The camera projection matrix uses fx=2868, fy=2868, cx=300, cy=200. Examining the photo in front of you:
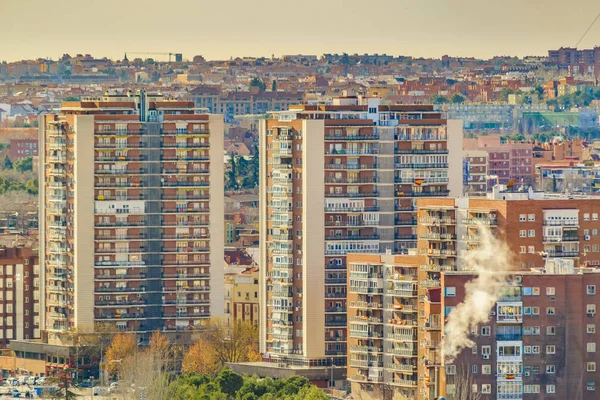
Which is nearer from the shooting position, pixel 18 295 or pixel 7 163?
pixel 18 295

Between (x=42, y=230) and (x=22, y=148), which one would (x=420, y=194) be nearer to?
(x=42, y=230)

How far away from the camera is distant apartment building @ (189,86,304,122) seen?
182000mm

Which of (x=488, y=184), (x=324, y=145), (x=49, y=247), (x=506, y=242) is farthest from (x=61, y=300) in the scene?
(x=488, y=184)

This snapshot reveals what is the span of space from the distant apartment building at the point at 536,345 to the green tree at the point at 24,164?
8730 cm

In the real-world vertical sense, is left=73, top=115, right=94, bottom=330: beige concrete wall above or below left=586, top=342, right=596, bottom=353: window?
above

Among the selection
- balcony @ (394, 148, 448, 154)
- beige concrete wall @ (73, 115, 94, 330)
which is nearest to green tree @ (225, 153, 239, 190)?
beige concrete wall @ (73, 115, 94, 330)

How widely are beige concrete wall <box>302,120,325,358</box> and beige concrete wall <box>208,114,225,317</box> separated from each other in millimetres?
5030

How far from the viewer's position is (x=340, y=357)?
67750 mm

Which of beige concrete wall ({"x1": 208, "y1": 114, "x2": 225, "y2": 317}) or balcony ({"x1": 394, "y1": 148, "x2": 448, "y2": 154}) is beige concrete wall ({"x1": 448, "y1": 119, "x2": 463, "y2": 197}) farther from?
beige concrete wall ({"x1": 208, "y1": 114, "x2": 225, "y2": 317})

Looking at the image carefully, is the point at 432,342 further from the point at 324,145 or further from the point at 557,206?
the point at 324,145

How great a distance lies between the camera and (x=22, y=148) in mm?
155875

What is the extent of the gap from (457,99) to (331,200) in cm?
11850

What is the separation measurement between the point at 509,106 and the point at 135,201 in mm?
114552

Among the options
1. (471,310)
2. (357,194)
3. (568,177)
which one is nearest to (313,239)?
(357,194)
